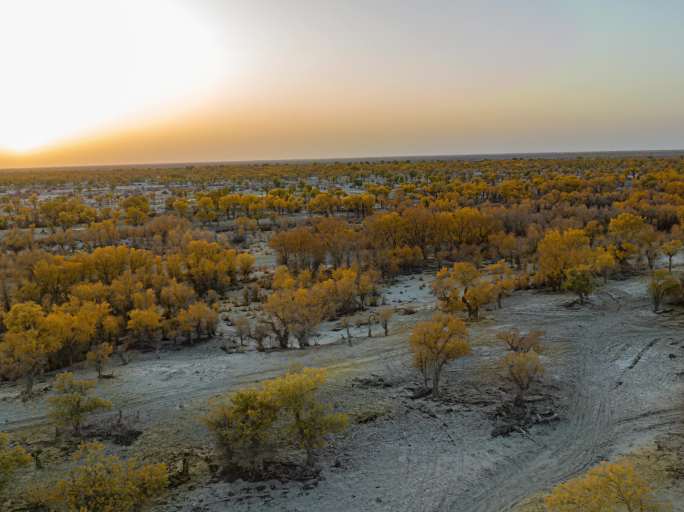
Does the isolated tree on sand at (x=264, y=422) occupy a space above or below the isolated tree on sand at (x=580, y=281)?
below

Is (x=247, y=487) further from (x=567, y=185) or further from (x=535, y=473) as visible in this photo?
(x=567, y=185)

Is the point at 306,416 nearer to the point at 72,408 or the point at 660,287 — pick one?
the point at 72,408

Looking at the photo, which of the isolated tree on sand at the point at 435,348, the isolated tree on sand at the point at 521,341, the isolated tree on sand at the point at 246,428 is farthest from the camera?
the isolated tree on sand at the point at 521,341

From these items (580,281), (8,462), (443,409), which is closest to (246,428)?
(8,462)

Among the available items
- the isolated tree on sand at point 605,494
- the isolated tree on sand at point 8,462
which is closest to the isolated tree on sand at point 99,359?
the isolated tree on sand at point 8,462

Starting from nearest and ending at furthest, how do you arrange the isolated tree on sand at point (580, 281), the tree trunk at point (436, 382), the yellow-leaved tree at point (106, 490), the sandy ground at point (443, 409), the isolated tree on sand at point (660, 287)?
the yellow-leaved tree at point (106, 490), the sandy ground at point (443, 409), the tree trunk at point (436, 382), the isolated tree on sand at point (660, 287), the isolated tree on sand at point (580, 281)

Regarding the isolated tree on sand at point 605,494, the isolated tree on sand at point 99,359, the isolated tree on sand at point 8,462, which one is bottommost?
the isolated tree on sand at point 99,359

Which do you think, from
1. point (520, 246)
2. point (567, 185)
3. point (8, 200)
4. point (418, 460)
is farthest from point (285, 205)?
point (418, 460)

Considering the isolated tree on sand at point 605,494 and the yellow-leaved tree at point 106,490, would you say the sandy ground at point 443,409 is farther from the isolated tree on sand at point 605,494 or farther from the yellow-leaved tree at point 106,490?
the isolated tree on sand at point 605,494

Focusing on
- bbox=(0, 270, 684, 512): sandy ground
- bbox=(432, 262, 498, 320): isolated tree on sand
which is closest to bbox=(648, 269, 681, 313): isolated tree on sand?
bbox=(0, 270, 684, 512): sandy ground
